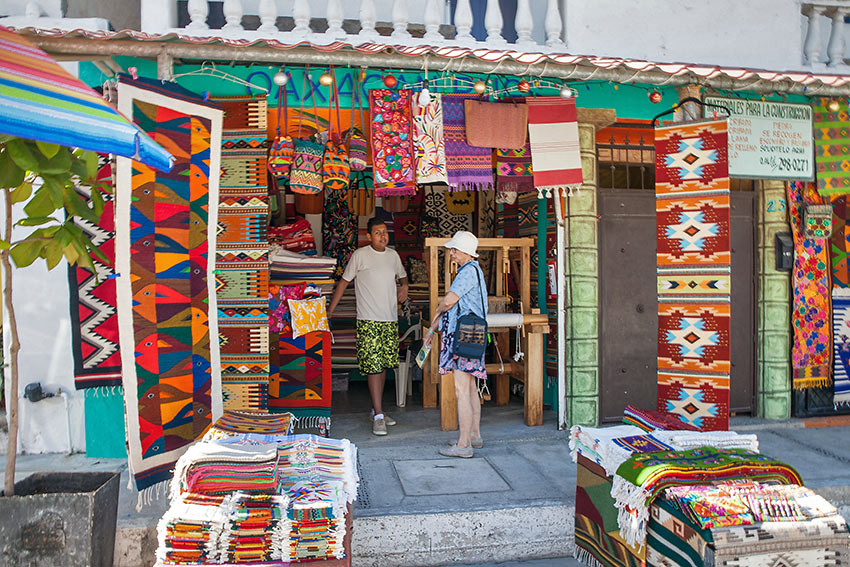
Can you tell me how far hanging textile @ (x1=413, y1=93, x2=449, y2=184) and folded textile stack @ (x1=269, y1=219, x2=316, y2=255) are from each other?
61.8 inches

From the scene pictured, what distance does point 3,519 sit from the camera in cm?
266

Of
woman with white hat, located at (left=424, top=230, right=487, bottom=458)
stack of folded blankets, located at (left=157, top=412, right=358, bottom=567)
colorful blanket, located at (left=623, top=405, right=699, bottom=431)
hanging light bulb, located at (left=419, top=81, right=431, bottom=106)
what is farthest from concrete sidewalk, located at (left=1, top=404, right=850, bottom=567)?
hanging light bulb, located at (left=419, top=81, right=431, bottom=106)

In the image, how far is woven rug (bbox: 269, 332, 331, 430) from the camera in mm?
5750

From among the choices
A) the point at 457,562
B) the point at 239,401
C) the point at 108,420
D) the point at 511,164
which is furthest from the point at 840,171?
the point at 108,420

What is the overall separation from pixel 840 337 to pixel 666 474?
4.74 metres

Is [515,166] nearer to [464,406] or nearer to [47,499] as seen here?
[464,406]

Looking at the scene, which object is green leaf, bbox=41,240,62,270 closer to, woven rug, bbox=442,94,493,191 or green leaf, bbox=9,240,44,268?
green leaf, bbox=9,240,44,268

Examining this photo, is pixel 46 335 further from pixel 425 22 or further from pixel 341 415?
pixel 425 22

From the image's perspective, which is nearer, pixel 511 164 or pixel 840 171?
pixel 511 164

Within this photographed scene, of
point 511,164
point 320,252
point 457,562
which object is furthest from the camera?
point 320,252

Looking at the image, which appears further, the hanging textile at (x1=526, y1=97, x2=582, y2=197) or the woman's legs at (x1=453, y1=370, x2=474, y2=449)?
the hanging textile at (x1=526, y1=97, x2=582, y2=197)

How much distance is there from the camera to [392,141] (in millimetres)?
5117

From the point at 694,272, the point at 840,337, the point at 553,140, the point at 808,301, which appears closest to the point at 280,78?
the point at 553,140

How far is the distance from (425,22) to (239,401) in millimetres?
3721
